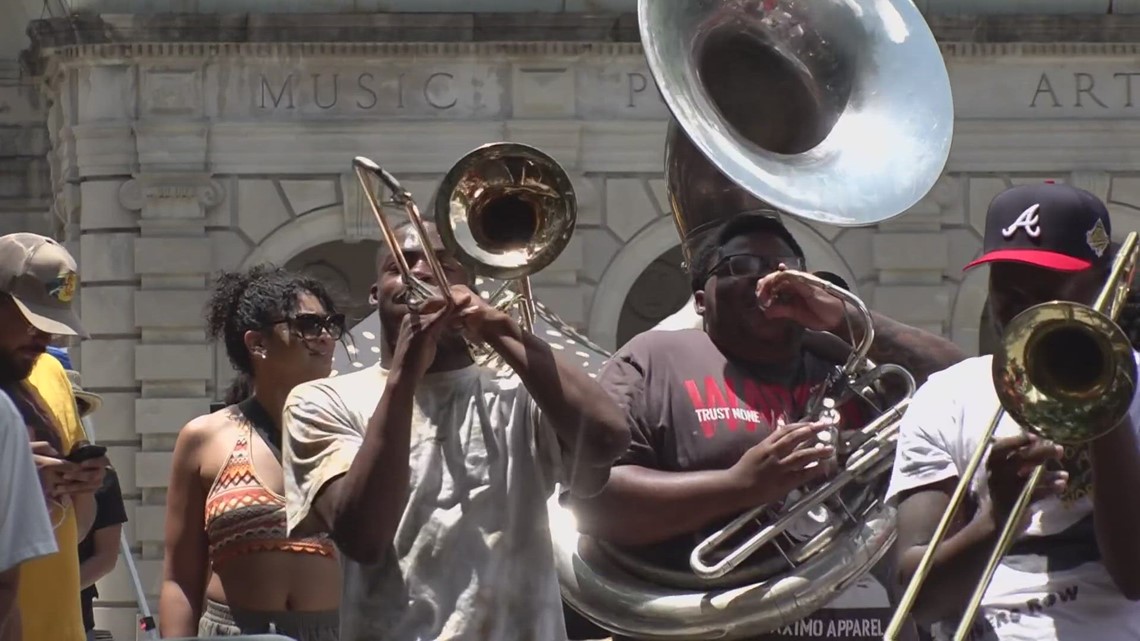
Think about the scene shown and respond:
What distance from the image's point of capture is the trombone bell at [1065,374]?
466cm

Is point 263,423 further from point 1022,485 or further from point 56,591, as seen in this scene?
point 1022,485

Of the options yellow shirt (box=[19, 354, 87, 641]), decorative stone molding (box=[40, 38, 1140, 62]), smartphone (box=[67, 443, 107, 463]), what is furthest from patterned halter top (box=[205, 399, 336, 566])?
decorative stone molding (box=[40, 38, 1140, 62])

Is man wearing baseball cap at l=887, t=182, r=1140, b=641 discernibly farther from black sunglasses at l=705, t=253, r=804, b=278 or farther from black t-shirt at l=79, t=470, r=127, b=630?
black t-shirt at l=79, t=470, r=127, b=630

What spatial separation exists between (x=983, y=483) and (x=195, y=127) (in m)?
14.2

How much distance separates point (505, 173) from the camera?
569cm

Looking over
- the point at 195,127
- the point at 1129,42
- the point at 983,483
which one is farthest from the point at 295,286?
the point at 1129,42

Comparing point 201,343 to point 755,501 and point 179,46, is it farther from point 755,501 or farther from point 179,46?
point 755,501

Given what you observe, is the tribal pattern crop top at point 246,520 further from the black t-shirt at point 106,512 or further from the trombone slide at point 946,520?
the trombone slide at point 946,520

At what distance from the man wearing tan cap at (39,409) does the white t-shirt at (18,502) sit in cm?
76

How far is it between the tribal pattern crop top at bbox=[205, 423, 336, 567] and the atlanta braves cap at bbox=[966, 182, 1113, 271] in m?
2.26

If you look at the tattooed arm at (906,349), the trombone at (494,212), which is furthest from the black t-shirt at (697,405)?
the trombone at (494,212)

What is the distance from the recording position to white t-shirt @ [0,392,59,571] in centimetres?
537

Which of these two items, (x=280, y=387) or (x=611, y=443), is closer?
(x=611, y=443)

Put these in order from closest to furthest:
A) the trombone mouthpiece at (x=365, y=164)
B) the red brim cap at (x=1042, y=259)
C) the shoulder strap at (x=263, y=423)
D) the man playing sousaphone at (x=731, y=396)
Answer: the red brim cap at (x=1042, y=259)
the trombone mouthpiece at (x=365, y=164)
the man playing sousaphone at (x=731, y=396)
the shoulder strap at (x=263, y=423)
